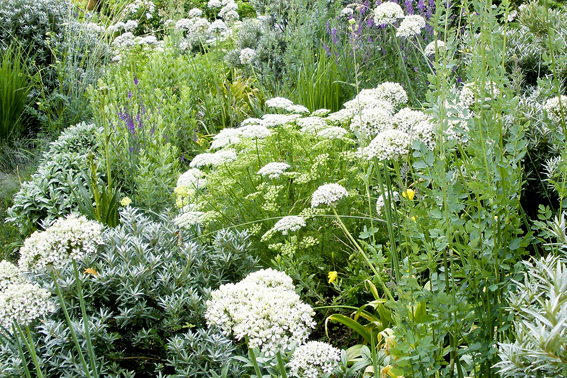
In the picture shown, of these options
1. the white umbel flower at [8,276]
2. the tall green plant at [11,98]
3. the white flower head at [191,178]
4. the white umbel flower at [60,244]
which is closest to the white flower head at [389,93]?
the white flower head at [191,178]

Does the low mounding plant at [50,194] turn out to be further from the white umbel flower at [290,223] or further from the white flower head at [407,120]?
the white flower head at [407,120]

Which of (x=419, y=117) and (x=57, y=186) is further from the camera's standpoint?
(x=57, y=186)

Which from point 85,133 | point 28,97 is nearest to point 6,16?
point 28,97

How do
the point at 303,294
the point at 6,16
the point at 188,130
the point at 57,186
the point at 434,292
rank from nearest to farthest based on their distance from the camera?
the point at 434,292
the point at 303,294
the point at 57,186
the point at 188,130
the point at 6,16

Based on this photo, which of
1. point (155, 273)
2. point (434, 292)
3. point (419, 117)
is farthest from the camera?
point (155, 273)

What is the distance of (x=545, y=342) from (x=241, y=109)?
5.33 meters

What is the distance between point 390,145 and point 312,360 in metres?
0.79

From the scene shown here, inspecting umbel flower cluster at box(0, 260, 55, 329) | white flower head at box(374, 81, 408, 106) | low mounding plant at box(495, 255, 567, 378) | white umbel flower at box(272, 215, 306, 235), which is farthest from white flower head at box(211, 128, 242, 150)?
low mounding plant at box(495, 255, 567, 378)

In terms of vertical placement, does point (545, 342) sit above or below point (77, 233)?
above

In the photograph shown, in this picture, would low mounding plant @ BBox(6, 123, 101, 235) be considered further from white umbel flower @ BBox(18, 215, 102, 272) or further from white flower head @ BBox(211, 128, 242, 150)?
white umbel flower @ BBox(18, 215, 102, 272)

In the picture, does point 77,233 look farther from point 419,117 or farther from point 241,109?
point 241,109

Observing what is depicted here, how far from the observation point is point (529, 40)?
3.53 m

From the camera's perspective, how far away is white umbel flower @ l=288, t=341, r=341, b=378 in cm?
142

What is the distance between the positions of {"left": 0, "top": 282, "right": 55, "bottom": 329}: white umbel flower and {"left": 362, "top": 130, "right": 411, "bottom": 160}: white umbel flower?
3.97 ft
